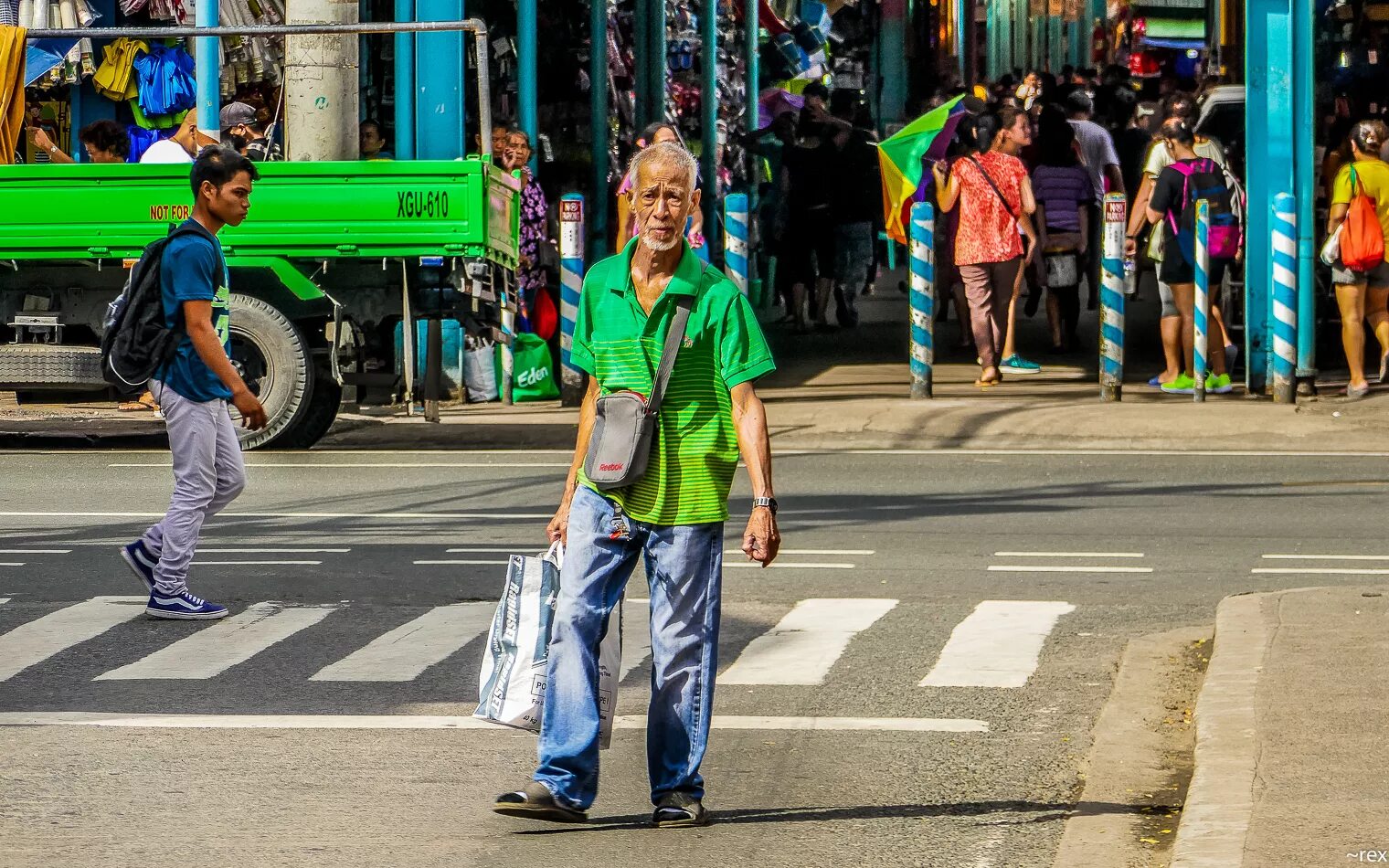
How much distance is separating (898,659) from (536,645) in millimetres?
2813

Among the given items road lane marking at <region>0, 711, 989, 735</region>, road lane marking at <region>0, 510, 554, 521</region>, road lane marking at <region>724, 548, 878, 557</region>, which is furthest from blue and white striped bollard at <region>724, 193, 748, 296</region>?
road lane marking at <region>0, 711, 989, 735</region>

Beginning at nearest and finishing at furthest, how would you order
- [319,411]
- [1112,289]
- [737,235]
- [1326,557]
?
[1326,557]
[319,411]
[1112,289]
[737,235]

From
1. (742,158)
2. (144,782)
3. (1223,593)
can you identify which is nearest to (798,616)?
(1223,593)

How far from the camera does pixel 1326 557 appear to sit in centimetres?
1137

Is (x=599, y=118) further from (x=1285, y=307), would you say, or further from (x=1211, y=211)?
(x=1285, y=307)

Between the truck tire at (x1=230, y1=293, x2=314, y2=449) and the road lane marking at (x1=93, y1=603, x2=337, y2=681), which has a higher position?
the truck tire at (x1=230, y1=293, x2=314, y2=449)

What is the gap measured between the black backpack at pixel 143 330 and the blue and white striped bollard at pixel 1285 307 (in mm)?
10093

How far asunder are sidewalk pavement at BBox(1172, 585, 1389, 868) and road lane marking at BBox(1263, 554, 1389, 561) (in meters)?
2.12

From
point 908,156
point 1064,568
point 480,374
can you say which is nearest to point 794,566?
point 1064,568

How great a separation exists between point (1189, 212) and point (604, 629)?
42.6 feet

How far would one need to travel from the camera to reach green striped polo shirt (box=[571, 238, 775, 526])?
600 centimetres

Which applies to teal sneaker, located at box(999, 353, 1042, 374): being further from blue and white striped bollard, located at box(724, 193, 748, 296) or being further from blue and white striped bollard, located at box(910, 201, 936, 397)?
blue and white striped bollard, located at box(724, 193, 748, 296)

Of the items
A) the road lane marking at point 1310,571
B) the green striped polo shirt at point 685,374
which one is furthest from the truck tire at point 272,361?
the green striped polo shirt at point 685,374

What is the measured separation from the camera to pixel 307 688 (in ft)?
26.6
